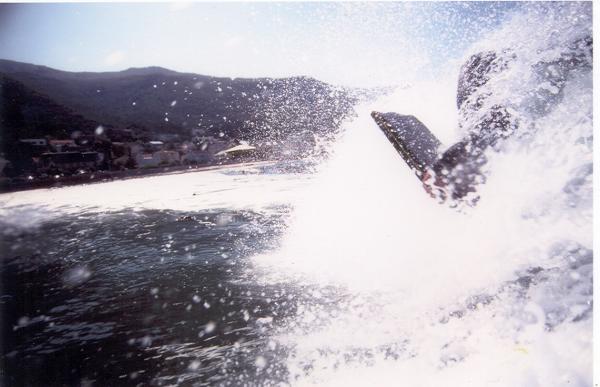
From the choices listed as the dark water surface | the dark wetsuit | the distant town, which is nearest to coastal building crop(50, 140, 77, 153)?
the distant town

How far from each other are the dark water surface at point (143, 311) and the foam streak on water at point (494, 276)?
405 millimetres

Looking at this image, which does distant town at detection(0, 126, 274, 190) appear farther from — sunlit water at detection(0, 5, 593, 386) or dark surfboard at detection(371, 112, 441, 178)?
dark surfboard at detection(371, 112, 441, 178)

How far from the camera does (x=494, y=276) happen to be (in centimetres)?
281

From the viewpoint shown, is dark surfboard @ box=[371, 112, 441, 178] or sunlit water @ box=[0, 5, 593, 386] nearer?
sunlit water @ box=[0, 5, 593, 386]

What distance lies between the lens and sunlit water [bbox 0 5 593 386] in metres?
2.27

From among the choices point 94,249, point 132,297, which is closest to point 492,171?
point 132,297

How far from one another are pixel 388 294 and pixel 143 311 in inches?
97.8

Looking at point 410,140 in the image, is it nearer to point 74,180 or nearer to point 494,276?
point 494,276

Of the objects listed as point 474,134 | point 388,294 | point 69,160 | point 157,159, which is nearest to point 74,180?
point 69,160

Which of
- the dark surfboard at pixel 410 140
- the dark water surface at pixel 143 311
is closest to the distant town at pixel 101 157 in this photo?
the dark water surface at pixel 143 311

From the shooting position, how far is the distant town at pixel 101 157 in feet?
51.6

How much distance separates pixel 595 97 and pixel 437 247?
2.01 metres

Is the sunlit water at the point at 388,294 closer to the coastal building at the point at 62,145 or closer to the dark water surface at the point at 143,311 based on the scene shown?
the dark water surface at the point at 143,311

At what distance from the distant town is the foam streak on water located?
14177mm
